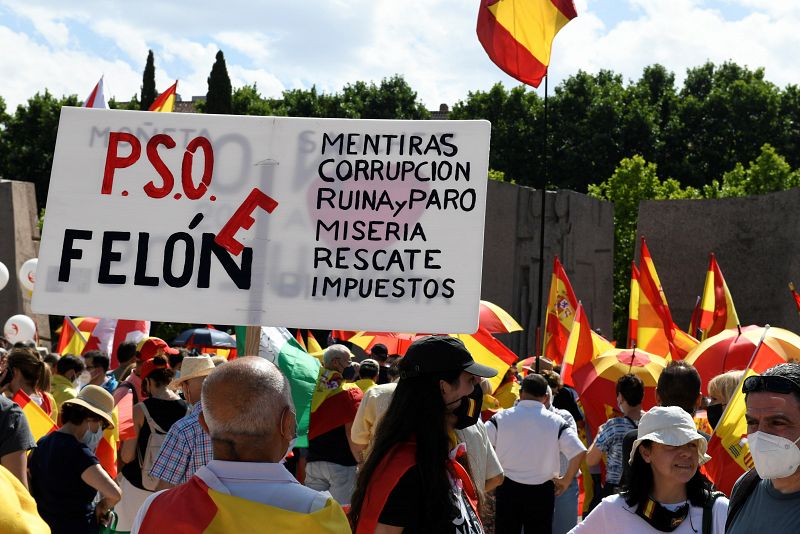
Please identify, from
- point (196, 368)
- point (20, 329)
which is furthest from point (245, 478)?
point (20, 329)

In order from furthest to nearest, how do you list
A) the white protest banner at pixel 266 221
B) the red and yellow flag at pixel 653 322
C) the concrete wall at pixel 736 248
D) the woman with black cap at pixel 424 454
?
1. the concrete wall at pixel 736 248
2. the red and yellow flag at pixel 653 322
3. the white protest banner at pixel 266 221
4. the woman with black cap at pixel 424 454

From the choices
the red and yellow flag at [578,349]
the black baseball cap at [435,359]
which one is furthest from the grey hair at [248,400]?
the red and yellow flag at [578,349]

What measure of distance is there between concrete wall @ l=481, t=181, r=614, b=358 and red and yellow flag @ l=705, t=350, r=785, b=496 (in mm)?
20990

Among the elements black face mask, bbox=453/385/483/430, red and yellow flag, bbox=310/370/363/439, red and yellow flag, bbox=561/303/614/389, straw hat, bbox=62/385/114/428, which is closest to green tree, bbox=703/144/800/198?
red and yellow flag, bbox=561/303/614/389

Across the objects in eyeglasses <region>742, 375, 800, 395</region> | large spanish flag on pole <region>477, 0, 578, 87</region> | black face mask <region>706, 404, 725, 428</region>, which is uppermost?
large spanish flag on pole <region>477, 0, 578, 87</region>

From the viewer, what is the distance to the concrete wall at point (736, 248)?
2803cm

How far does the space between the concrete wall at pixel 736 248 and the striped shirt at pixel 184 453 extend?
2416 cm

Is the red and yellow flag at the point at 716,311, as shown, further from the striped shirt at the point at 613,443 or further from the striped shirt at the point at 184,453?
the striped shirt at the point at 184,453

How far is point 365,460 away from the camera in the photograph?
3.52m

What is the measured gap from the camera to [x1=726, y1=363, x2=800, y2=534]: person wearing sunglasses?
2.97 meters

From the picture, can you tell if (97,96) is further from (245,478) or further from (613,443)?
(245,478)

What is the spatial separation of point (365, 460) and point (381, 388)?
2614 mm

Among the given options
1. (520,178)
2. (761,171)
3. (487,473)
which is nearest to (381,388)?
(487,473)

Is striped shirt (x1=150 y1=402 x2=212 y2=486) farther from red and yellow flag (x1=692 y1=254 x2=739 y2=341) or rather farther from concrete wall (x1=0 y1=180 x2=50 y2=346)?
concrete wall (x1=0 y1=180 x2=50 y2=346)
